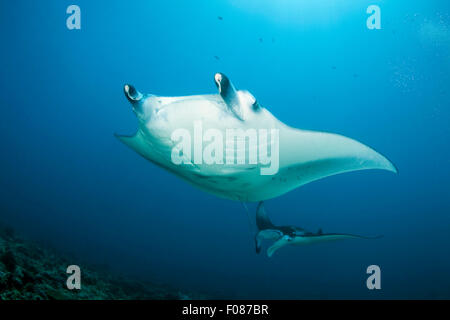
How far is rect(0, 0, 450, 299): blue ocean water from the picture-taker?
54.2 ft

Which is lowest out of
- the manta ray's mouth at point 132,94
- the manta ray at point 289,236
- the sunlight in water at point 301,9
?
the manta ray at point 289,236

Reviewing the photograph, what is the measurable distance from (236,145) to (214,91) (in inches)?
970

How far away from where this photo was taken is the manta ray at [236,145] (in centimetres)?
215

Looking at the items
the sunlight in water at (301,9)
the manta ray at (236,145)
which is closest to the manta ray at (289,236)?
the manta ray at (236,145)

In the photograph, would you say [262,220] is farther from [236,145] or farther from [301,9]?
[301,9]

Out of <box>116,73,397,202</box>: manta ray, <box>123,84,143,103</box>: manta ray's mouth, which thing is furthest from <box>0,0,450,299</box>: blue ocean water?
<box>123,84,143,103</box>: manta ray's mouth

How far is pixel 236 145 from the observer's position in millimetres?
2473

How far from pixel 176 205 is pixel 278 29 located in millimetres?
35822

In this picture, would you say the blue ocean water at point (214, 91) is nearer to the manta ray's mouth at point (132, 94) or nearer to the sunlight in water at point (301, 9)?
the sunlight in water at point (301, 9)

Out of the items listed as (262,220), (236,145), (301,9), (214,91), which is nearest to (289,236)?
(262,220)

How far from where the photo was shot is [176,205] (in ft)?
150

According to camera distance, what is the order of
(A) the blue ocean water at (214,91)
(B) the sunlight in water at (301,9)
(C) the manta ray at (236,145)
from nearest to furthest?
1. (C) the manta ray at (236,145)
2. (B) the sunlight in water at (301,9)
3. (A) the blue ocean water at (214,91)

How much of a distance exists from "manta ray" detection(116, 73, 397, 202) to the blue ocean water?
152cm

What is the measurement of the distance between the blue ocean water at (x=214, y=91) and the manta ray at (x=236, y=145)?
4.99ft
